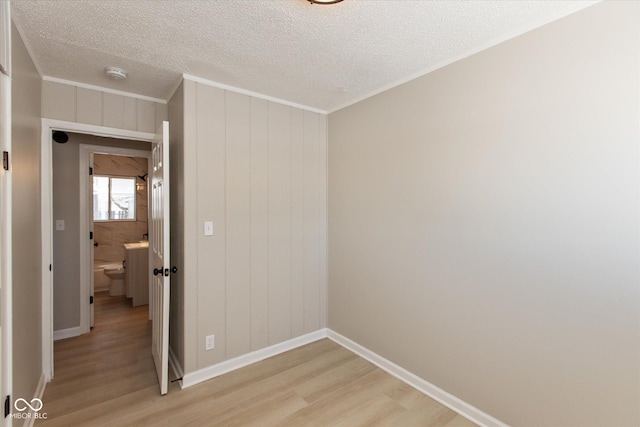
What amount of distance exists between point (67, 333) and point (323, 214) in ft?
10.2

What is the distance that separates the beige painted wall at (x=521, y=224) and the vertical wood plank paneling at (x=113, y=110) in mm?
2297

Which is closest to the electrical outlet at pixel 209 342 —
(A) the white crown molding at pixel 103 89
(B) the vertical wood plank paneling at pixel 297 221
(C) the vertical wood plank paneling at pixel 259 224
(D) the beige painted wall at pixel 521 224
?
(C) the vertical wood plank paneling at pixel 259 224

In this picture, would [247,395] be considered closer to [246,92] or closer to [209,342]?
[209,342]

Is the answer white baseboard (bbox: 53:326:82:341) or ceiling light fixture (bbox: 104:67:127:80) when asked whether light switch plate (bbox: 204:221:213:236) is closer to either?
ceiling light fixture (bbox: 104:67:127:80)

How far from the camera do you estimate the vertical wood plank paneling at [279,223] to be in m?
2.88

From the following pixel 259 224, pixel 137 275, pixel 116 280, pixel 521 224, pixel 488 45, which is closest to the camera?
pixel 521 224

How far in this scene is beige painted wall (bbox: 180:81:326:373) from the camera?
243 centimetres

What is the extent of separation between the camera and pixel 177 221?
8.48ft

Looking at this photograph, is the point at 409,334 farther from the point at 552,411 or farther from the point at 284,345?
the point at 284,345

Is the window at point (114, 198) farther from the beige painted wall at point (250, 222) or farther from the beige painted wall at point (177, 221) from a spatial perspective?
the beige painted wall at point (250, 222)

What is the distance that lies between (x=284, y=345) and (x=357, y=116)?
2.37 meters

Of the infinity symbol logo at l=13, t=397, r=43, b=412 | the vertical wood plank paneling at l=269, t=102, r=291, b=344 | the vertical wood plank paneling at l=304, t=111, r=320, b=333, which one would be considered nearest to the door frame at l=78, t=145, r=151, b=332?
the infinity symbol logo at l=13, t=397, r=43, b=412

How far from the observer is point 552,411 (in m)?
1.67

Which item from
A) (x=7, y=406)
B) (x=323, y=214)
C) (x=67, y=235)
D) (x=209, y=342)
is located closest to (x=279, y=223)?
(x=323, y=214)
